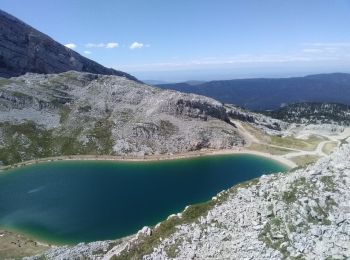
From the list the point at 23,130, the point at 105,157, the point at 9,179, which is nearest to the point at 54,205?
the point at 9,179

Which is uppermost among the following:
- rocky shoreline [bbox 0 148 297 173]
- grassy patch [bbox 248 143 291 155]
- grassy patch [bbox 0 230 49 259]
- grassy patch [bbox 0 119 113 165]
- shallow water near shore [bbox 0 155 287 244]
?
grassy patch [bbox 0 119 113 165]

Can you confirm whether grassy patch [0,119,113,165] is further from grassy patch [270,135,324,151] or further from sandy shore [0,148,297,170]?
grassy patch [270,135,324,151]

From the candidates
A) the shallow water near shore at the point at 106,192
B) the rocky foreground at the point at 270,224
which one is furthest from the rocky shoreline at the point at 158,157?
the rocky foreground at the point at 270,224

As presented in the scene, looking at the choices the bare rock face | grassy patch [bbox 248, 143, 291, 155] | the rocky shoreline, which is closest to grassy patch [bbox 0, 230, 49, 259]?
the rocky shoreline

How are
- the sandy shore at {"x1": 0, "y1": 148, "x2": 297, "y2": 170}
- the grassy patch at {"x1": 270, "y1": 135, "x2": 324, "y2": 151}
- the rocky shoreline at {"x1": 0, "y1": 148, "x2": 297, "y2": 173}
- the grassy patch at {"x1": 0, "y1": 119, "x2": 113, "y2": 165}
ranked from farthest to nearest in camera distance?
the grassy patch at {"x1": 270, "y1": 135, "x2": 324, "y2": 151}
the grassy patch at {"x1": 0, "y1": 119, "x2": 113, "y2": 165}
the sandy shore at {"x1": 0, "y1": 148, "x2": 297, "y2": 170}
the rocky shoreline at {"x1": 0, "y1": 148, "x2": 297, "y2": 173}

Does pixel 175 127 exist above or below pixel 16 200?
above

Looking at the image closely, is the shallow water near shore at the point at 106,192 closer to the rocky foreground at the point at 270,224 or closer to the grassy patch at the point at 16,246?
the grassy patch at the point at 16,246

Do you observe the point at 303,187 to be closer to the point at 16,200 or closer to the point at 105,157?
the point at 16,200

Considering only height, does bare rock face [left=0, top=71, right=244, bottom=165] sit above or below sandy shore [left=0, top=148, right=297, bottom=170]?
above
